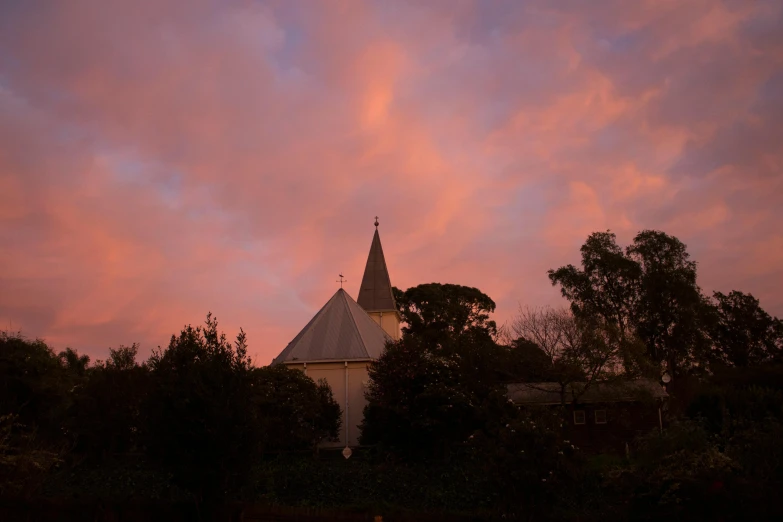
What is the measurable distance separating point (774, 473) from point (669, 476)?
2073mm

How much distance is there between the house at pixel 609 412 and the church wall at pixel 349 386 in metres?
7.37

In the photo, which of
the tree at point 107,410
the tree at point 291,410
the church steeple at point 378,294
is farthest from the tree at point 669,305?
the tree at point 107,410

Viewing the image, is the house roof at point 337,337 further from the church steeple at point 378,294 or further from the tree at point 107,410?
the tree at point 107,410

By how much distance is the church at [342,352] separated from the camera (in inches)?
1250

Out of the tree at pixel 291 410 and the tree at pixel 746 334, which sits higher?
the tree at pixel 746 334

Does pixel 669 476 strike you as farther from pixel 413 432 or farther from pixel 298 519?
pixel 413 432

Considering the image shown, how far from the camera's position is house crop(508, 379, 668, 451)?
93.8ft

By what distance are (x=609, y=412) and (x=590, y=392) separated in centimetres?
119

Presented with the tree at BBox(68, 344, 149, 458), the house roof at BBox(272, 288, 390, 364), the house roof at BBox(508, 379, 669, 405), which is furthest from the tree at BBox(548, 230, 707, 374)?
the tree at BBox(68, 344, 149, 458)

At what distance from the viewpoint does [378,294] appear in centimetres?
4666

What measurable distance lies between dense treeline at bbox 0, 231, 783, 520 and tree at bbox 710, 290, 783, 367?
28.7ft

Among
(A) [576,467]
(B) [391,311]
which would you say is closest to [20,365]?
(A) [576,467]

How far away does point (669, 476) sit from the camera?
14016 millimetres

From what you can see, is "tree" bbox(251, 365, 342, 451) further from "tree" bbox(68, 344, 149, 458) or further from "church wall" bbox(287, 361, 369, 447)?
"tree" bbox(68, 344, 149, 458)
